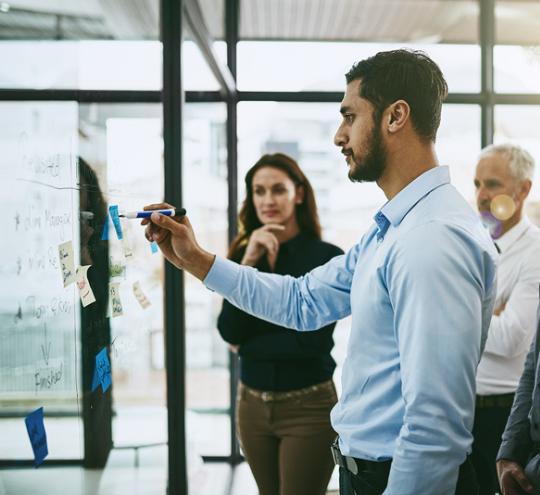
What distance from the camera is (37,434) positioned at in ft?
2.85

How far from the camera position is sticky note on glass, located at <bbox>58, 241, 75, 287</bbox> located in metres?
0.99

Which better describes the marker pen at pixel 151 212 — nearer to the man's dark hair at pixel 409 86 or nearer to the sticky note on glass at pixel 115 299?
the sticky note on glass at pixel 115 299

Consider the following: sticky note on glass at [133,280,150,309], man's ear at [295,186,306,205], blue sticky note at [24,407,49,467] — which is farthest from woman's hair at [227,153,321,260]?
blue sticky note at [24,407,49,467]

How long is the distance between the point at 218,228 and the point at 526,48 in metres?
2.05

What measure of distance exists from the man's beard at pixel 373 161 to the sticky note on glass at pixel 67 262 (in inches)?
22.1

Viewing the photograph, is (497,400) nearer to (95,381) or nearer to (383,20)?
(95,381)

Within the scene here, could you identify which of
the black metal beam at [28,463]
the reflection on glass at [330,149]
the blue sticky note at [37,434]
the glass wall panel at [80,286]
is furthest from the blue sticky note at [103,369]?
the reflection on glass at [330,149]

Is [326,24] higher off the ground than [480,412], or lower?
higher

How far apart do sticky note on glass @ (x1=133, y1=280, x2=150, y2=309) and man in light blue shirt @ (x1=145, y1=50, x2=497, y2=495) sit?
28cm

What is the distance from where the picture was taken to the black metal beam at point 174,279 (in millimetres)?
1744

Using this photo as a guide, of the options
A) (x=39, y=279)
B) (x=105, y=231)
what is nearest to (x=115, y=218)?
(x=105, y=231)

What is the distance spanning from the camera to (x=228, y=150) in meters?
3.35

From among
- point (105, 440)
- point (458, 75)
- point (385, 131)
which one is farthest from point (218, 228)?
point (385, 131)

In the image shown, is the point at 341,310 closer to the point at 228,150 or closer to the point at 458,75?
the point at 228,150
